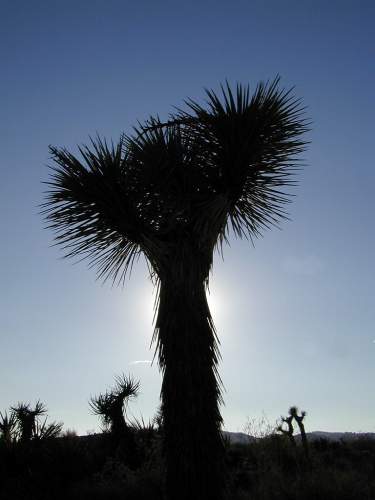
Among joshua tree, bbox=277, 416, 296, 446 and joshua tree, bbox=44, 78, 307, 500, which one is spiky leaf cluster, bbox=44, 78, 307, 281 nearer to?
joshua tree, bbox=44, 78, 307, 500

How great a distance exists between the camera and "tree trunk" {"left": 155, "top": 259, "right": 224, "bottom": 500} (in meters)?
5.77

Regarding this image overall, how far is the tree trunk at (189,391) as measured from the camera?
577 cm

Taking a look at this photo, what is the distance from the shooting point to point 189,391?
6000 millimetres

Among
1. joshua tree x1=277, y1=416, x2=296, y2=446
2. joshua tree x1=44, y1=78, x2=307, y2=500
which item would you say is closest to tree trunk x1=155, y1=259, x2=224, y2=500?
joshua tree x1=44, y1=78, x2=307, y2=500

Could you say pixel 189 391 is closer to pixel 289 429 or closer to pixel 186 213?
pixel 186 213

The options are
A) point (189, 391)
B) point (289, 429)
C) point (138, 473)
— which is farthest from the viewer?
point (289, 429)

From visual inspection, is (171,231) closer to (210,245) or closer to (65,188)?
(210,245)

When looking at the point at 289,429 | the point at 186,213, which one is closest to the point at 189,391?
the point at 186,213

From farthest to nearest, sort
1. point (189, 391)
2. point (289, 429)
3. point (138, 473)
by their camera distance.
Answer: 1. point (289, 429)
2. point (138, 473)
3. point (189, 391)

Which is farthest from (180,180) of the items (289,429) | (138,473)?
(289,429)

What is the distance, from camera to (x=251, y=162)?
745 cm

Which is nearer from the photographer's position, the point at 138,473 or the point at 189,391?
the point at 189,391

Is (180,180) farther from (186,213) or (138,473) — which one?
(138,473)

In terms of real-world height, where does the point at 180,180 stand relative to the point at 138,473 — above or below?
above
